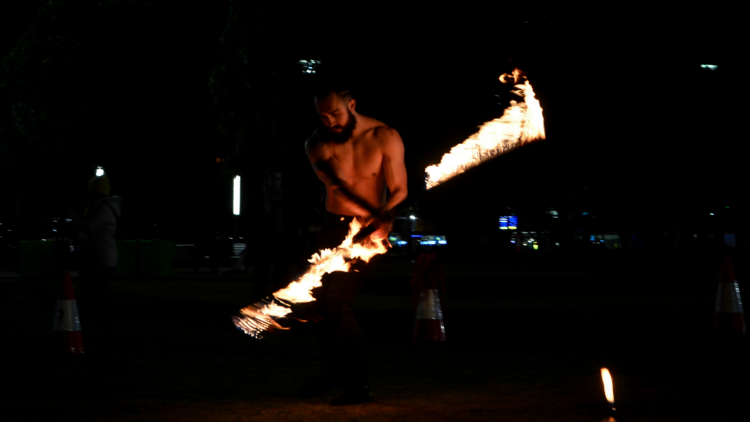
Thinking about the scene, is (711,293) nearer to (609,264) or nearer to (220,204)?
(609,264)

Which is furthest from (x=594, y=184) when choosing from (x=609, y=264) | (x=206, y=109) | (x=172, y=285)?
(x=172, y=285)

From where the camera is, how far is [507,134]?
682 centimetres

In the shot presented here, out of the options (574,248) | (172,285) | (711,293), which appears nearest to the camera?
(711,293)

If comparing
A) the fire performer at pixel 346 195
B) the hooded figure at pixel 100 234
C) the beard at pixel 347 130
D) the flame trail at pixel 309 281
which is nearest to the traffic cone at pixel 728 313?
the fire performer at pixel 346 195

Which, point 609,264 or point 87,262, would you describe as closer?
point 87,262

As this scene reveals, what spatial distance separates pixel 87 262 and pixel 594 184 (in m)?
25.2

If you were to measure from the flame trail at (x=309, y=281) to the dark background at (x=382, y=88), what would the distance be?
56.5ft

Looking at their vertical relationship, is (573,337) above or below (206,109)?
below

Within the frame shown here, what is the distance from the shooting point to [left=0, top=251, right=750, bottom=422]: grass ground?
A: 5824 mm

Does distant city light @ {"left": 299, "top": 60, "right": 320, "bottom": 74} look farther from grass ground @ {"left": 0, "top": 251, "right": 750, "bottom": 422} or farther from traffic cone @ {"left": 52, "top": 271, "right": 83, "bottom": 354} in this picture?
traffic cone @ {"left": 52, "top": 271, "right": 83, "bottom": 354}

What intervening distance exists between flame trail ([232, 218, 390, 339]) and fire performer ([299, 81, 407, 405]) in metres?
0.06

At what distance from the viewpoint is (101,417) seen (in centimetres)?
559

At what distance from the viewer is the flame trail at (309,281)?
6004 millimetres

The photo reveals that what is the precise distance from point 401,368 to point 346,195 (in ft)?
6.90
